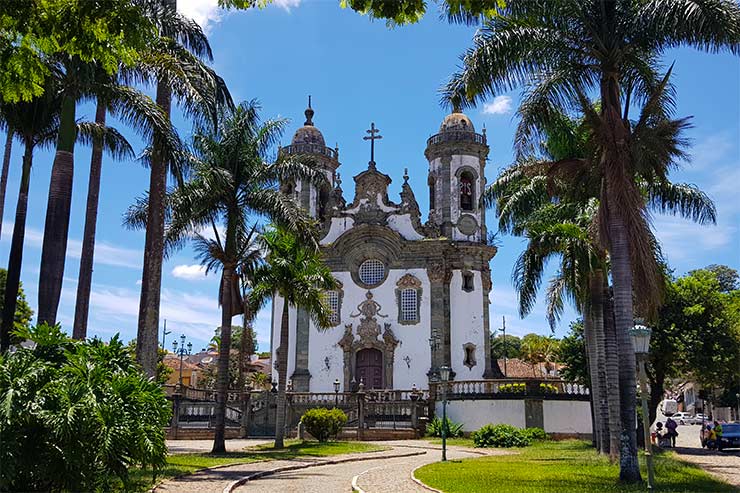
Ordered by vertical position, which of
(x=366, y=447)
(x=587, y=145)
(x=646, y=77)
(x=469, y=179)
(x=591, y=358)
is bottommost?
(x=366, y=447)

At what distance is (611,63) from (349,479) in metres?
10.6

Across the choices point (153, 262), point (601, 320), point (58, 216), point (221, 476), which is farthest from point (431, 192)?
point (221, 476)

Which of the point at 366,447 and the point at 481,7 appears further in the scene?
the point at 366,447

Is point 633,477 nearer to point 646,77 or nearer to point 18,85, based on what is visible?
point 646,77

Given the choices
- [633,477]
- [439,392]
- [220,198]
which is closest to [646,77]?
[633,477]

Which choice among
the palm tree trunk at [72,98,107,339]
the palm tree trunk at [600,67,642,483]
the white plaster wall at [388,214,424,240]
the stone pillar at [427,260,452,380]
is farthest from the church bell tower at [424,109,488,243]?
the palm tree trunk at [600,67,642,483]

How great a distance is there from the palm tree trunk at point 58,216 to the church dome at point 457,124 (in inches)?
1195

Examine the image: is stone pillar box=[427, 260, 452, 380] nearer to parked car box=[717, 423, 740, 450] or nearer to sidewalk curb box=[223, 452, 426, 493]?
parked car box=[717, 423, 740, 450]

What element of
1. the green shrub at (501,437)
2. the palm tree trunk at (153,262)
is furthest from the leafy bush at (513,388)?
the palm tree trunk at (153,262)

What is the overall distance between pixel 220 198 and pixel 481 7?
16039 millimetres

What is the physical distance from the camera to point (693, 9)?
14.9 m

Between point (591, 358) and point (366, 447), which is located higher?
point (591, 358)

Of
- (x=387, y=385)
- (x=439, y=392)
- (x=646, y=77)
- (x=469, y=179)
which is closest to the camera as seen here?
(x=646, y=77)

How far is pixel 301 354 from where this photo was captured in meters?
42.4
